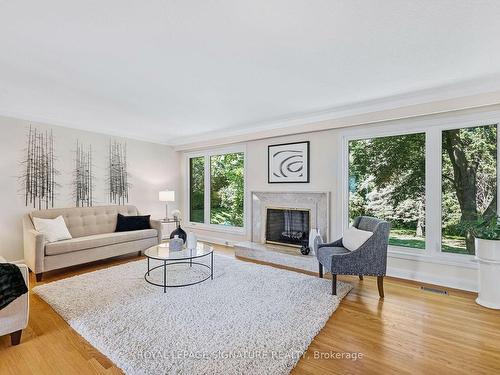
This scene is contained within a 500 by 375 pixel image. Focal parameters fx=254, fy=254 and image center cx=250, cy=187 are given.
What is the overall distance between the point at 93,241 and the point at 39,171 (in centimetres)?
149

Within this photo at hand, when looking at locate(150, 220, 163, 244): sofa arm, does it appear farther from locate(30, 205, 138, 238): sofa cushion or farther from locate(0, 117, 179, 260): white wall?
locate(0, 117, 179, 260): white wall

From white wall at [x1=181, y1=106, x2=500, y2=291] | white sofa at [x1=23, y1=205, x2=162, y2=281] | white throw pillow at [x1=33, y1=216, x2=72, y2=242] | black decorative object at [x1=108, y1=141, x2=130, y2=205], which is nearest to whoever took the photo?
white wall at [x1=181, y1=106, x2=500, y2=291]

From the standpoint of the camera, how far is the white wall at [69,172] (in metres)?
3.69

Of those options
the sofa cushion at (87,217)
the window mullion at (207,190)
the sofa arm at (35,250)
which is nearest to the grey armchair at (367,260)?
the window mullion at (207,190)

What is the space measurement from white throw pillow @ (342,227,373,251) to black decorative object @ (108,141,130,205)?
13.6 feet

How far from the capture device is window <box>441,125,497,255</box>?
9.43 feet

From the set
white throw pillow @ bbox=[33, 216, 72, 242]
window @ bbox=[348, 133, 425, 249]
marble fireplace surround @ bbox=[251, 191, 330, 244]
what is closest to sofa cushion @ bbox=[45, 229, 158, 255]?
white throw pillow @ bbox=[33, 216, 72, 242]

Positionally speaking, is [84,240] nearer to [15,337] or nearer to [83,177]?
[83,177]

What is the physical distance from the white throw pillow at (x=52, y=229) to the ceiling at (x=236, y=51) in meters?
1.60

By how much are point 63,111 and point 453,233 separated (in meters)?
5.48

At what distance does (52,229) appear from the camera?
3541 mm

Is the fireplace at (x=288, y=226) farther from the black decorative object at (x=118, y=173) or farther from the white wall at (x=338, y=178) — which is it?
the black decorative object at (x=118, y=173)

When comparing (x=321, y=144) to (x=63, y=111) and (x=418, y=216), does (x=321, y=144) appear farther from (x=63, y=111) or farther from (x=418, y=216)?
(x=63, y=111)

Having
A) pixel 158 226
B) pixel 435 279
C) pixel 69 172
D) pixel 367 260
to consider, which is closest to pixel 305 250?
pixel 367 260
